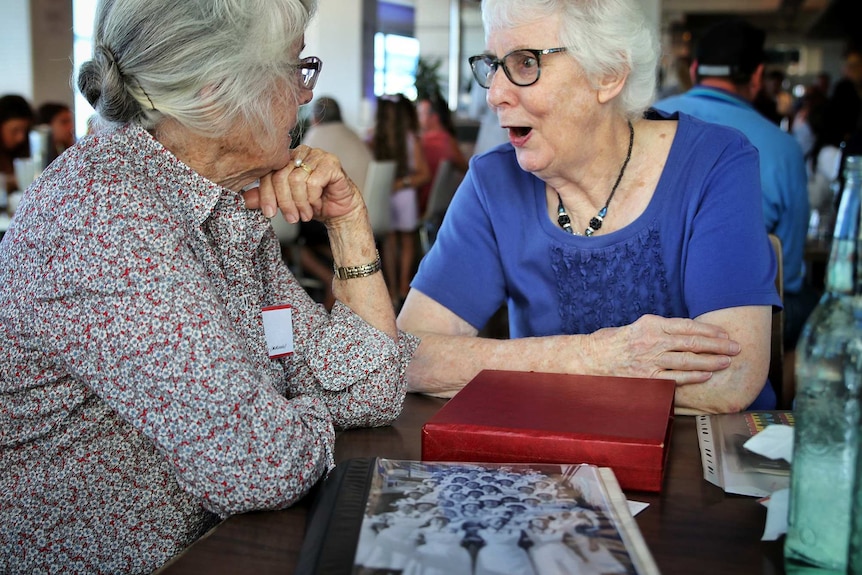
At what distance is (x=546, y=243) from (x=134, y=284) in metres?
0.98

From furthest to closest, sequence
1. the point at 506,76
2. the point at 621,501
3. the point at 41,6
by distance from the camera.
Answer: the point at 41,6 < the point at 506,76 < the point at 621,501

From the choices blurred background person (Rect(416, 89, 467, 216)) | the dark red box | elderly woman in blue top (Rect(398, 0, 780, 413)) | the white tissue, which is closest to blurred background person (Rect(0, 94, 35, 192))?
blurred background person (Rect(416, 89, 467, 216))

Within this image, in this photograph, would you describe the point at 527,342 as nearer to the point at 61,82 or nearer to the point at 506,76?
the point at 506,76

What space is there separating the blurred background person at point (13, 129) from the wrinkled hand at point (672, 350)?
5042mm

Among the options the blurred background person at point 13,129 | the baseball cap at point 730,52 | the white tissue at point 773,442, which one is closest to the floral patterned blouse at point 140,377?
the white tissue at point 773,442

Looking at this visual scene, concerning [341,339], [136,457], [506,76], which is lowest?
[136,457]

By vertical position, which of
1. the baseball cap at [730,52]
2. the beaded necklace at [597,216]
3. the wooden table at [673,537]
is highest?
the baseball cap at [730,52]

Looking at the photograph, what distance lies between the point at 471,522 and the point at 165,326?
1.39 ft

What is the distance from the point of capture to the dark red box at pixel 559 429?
0.97m

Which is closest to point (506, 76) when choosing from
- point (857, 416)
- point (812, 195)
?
Answer: point (857, 416)

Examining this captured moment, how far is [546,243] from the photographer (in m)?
1.75

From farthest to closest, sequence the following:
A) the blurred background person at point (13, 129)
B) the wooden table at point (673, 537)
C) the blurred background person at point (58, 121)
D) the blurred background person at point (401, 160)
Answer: the blurred background person at point (401, 160) < the blurred background person at point (58, 121) < the blurred background person at point (13, 129) < the wooden table at point (673, 537)

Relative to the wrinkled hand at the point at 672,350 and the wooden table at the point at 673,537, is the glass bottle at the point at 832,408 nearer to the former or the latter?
the wooden table at the point at 673,537

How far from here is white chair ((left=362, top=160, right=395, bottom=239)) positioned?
6.45 meters
